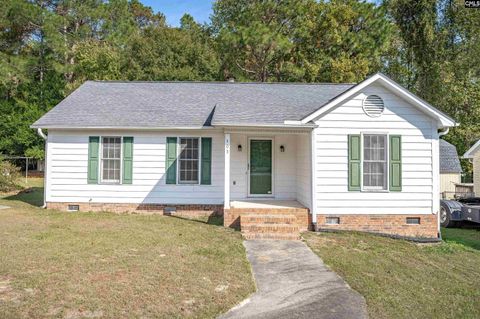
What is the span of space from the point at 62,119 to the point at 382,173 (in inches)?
385

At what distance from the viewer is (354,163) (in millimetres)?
9531

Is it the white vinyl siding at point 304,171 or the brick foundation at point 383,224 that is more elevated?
the white vinyl siding at point 304,171

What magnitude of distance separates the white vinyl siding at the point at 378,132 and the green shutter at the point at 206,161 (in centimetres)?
349

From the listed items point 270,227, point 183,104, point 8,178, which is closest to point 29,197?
point 8,178

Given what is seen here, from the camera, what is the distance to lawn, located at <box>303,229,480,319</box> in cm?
481

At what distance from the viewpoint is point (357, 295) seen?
5.12 m

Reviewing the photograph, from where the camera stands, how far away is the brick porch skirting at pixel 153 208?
11227 mm

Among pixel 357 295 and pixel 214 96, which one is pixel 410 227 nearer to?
pixel 357 295

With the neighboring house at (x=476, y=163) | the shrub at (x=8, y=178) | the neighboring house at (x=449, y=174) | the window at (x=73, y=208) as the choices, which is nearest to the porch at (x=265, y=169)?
the window at (x=73, y=208)

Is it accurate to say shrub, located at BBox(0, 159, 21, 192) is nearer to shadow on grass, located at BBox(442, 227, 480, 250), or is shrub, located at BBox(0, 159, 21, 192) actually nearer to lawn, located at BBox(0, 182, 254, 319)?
lawn, located at BBox(0, 182, 254, 319)

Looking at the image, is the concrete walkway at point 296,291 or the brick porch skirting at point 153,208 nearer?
the concrete walkway at point 296,291

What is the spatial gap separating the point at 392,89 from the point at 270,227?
189 inches

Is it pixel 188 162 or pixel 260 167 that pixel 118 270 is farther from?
pixel 260 167

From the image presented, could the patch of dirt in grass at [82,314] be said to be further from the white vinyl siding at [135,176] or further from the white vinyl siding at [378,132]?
the white vinyl siding at [135,176]
